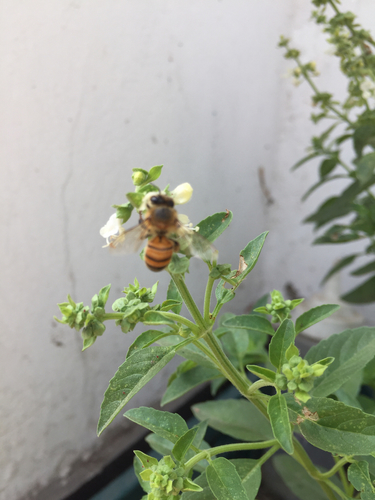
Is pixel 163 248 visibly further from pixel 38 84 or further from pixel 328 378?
pixel 38 84

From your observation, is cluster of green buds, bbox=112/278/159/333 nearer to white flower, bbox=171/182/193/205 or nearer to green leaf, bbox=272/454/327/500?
white flower, bbox=171/182/193/205

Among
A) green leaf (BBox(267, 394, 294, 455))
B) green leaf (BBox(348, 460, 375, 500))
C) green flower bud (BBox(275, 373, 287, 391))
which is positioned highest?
green flower bud (BBox(275, 373, 287, 391))

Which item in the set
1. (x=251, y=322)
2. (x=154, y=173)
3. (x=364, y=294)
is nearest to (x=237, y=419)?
(x=251, y=322)

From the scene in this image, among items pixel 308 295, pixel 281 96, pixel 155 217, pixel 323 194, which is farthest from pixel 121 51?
pixel 308 295

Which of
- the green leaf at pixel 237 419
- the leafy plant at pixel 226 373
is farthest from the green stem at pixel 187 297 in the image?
the green leaf at pixel 237 419

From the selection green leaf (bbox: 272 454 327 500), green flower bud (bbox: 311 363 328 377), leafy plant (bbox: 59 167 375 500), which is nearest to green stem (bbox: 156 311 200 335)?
leafy plant (bbox: 59 167 375 500)

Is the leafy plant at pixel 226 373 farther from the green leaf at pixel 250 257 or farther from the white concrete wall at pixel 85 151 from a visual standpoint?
the white concrete wall at pixel 85 151
